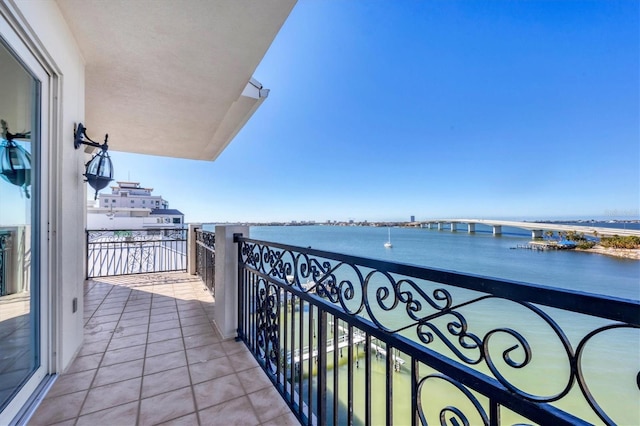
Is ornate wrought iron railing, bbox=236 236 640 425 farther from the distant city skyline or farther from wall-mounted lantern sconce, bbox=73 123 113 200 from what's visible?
the distant city skyline

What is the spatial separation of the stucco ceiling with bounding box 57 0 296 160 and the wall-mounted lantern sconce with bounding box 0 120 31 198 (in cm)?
112

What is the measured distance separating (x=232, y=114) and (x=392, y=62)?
631 cm

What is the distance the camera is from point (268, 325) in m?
2.02

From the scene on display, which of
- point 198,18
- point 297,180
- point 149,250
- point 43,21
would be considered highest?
point 297,180

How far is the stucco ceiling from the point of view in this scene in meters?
1.88

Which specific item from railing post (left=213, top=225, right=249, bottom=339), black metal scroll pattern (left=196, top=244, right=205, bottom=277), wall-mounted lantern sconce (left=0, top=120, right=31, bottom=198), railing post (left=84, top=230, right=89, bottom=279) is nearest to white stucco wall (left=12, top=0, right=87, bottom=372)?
wall-mounted lantern sconce (left=0, top=120, right=31, bottom=198)

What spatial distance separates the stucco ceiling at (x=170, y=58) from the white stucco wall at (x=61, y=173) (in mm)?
260

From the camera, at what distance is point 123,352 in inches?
91.7

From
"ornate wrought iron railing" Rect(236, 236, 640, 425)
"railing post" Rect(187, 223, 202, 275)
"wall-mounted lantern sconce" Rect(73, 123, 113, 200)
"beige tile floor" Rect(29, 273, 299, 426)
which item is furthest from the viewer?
"railing post" Rect(187, 223, 202, 275)

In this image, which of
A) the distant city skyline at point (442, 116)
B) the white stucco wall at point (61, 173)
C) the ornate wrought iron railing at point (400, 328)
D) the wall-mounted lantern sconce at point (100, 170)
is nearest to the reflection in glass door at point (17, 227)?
the white stucco wall at point (61, 173)

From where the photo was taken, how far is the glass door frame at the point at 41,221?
1.65 m

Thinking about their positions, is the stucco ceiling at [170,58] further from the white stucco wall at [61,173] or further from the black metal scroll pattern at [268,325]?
the black metal scroll pattern at [268,325]

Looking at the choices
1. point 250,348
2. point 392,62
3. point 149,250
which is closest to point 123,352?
point 250,348

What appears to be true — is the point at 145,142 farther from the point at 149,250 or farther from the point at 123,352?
the point at 123,352
